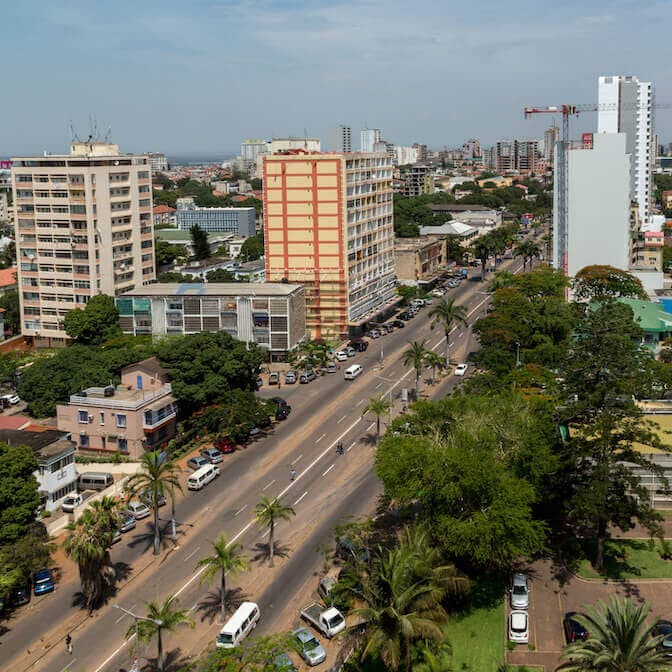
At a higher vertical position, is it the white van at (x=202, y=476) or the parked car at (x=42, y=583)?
the white van at (x=202, y=476)

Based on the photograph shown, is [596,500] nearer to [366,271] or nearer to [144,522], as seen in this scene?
[144,522]

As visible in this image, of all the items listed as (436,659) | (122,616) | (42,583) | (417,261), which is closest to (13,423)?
(42,583)

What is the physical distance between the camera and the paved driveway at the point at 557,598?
118 ft

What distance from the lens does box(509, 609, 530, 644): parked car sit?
36625 millimetres

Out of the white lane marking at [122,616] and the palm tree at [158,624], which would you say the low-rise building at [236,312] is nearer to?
the white lane marking at [122,616]

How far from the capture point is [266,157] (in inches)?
3403

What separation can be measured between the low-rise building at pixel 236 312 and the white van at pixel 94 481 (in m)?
27.6

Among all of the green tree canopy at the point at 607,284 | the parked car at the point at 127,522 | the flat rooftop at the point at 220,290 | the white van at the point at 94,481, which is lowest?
the parked car at the point at 127,522

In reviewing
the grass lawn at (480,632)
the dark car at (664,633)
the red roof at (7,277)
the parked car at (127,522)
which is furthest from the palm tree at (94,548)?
the red roof at (7,277)

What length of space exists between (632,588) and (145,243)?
7317cm

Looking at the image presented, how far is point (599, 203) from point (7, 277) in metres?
81.6

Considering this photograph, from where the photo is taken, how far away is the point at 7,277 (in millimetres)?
116625

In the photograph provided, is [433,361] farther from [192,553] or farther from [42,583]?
[42,583]

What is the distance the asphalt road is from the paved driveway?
11516 millimetres
